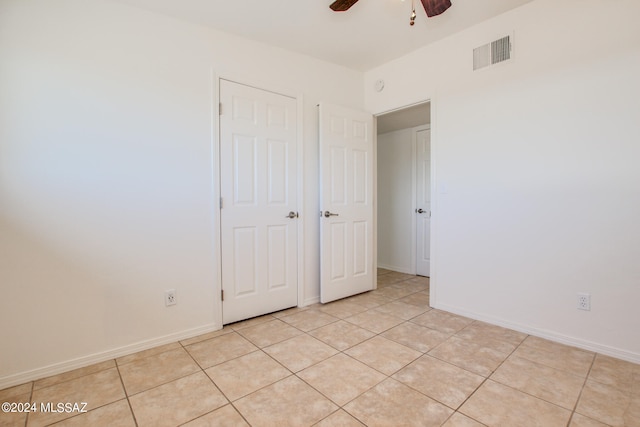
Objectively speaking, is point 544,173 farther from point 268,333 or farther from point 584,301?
point 268,333

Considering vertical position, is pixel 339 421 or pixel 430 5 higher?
pixel 430 5

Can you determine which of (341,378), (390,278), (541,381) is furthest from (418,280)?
(341,378)

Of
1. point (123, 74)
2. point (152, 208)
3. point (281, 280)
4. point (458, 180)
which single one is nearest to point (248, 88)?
point (123, 74)

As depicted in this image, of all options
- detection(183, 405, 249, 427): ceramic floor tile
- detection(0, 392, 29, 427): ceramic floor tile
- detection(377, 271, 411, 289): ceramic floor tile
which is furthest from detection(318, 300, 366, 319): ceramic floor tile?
detection(0, 392, 29, 427): ceramic floor tile

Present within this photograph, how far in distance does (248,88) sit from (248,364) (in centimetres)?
221

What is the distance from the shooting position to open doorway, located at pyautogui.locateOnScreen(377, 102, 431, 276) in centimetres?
427

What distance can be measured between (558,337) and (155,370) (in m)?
2.82

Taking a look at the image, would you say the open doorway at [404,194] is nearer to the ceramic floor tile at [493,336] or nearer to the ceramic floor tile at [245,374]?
the ceramic floor tile at [493,336]

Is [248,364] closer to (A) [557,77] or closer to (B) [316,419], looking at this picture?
(B) [316,419]

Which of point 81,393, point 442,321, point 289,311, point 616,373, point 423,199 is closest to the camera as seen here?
point 81,393

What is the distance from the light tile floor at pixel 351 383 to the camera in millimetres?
1456

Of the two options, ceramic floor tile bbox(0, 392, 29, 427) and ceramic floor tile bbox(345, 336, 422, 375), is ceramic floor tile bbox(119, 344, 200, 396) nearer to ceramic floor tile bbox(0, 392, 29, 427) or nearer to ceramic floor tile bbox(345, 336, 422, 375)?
ceramic floor tile bbox(0, 392, 29, 427)

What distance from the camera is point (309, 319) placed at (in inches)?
106

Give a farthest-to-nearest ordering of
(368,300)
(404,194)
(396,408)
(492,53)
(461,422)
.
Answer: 1. (404,194)
2. (368,300)
3. (492,53)
4. (396,408)
5. (461,422)
